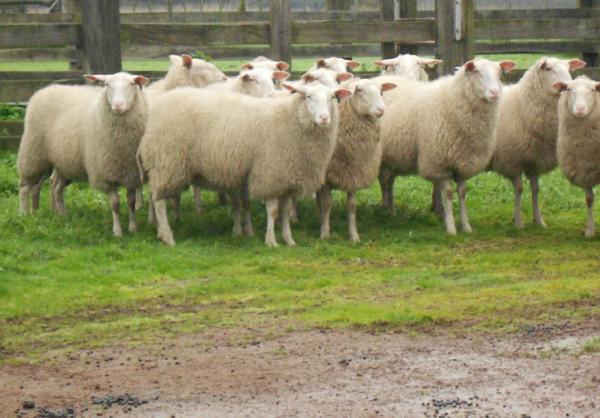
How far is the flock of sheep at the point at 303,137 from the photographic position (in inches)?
461

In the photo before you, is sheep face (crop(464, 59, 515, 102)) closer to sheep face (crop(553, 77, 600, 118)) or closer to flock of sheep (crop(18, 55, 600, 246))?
flock of sheep (crop(18, 55, 600, 246))

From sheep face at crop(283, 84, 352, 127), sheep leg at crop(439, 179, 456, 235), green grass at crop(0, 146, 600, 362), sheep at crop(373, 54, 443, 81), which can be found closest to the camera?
green grass at crop(0, 146, 600, 362)

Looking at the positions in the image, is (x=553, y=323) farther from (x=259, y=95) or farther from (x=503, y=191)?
(x=503, y=191)

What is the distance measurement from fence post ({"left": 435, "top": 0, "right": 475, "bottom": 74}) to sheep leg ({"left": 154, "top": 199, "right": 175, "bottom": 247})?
154 inches

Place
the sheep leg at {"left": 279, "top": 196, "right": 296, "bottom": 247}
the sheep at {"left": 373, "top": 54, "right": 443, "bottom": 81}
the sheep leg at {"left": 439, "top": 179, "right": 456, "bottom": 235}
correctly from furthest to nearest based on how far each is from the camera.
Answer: the sheep at {"left": 373, "top": 54, "right": 443, "bottom": 81} < the sheep leg at {"left": 439, "top": 179, "right": 456, "bottom": 235} < the sheep leg at {"left": 279, "top": 196, "right": 296, "bottom": 247}

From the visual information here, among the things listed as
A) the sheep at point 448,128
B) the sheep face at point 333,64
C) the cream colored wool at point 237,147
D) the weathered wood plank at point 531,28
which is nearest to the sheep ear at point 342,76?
the sheep at point 448,128

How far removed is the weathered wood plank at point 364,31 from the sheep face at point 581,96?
316cm

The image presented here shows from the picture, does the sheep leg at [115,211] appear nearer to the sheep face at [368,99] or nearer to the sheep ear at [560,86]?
the sheep face at [368,99]

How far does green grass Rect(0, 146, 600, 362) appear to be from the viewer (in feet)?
28.3

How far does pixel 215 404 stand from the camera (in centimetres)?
666

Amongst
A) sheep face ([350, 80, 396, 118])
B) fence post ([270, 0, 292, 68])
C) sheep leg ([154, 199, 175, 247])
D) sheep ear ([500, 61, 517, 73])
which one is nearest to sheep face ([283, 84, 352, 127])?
sheep face ([350, 80, 396, 118])

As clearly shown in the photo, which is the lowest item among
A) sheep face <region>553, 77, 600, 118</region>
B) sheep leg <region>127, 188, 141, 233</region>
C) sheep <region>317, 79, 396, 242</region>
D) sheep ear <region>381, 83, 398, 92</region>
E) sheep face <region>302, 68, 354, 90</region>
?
sheep leg <region>127, 188, 141, 233</region>

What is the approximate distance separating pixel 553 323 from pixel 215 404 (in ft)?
9.01

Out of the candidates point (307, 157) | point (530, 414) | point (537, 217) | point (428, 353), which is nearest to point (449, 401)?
point (530, 414)
